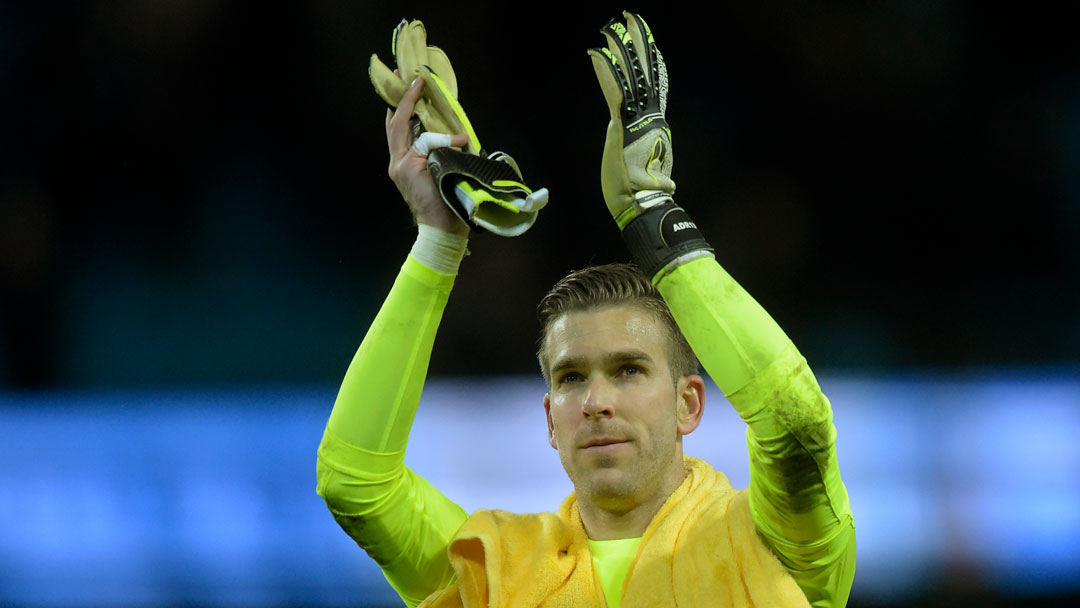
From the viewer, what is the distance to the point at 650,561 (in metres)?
1.50

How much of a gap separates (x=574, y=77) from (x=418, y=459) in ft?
3.63

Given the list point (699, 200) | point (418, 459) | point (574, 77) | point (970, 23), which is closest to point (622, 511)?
point (418, 459)

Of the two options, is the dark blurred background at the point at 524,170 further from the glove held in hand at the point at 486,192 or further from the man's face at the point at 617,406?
the glove held in hand at the point at 486,192

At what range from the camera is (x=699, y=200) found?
9.25ft

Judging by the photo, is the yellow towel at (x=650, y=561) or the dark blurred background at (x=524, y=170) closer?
the yellow towel at (x=650, y=561)

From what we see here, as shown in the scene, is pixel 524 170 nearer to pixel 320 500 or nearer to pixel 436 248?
pixel 320 500

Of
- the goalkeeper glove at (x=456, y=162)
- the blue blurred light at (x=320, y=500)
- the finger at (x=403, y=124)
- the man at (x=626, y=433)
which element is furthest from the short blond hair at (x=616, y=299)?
the blue blurred light at (x=320, y=500)

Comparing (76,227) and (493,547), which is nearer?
(493,547)

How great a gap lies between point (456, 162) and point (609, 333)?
1.16 ft

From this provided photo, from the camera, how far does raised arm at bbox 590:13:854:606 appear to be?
1.34 metres

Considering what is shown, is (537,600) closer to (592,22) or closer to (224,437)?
(224,437)

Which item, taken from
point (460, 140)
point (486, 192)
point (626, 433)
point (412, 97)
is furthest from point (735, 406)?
point (412, 97)

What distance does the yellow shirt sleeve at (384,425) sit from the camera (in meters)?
1.53

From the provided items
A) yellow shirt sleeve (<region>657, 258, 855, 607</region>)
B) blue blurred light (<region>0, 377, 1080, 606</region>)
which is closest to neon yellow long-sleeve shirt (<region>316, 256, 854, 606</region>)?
yellow shirt sleeve (<region>657, 258, 855, 607</region>)
